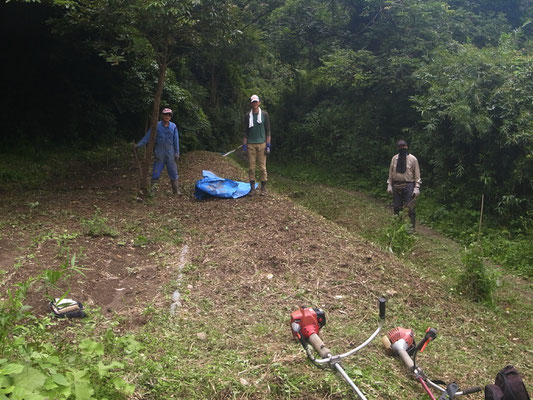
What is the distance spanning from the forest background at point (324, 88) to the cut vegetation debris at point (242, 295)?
4.98ft

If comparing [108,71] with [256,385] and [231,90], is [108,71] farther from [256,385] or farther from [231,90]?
[256,385]

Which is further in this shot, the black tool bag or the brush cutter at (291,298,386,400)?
the brush cutter at (291,298,386,400)

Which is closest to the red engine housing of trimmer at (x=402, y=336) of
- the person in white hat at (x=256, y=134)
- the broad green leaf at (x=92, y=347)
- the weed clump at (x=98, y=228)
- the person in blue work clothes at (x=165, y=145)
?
the broad green leaf at (x=92, y=347)

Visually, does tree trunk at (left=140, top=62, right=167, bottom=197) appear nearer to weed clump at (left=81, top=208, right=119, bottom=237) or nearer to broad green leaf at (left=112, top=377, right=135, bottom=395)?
weed clump at (left=81, top=208, right=119, bottom=237)

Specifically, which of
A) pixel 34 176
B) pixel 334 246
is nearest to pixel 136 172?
pixel 34 176

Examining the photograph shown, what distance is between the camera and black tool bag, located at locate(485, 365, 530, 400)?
9.21 ft

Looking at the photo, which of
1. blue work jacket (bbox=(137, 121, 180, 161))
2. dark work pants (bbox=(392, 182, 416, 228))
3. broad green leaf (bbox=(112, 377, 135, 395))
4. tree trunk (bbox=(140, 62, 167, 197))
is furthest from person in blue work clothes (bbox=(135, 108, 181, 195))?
broad green leaf (bbox=(112, 377, 135, 395))

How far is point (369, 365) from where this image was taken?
345cm

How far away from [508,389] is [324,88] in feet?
58.2

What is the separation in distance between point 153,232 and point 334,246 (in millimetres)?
2612

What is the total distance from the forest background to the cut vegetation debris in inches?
59.8

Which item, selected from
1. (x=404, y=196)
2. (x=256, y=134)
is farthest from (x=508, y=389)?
(x=256, y=134)

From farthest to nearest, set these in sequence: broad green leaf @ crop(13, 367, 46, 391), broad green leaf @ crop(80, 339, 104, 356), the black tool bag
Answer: the black tool bag < broad green leaf @ crop(80, 339, 104, 356) < broad green leaf @ crop(13, 367, 46, 391)

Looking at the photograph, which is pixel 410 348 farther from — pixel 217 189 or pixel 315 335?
pixel 217 189
